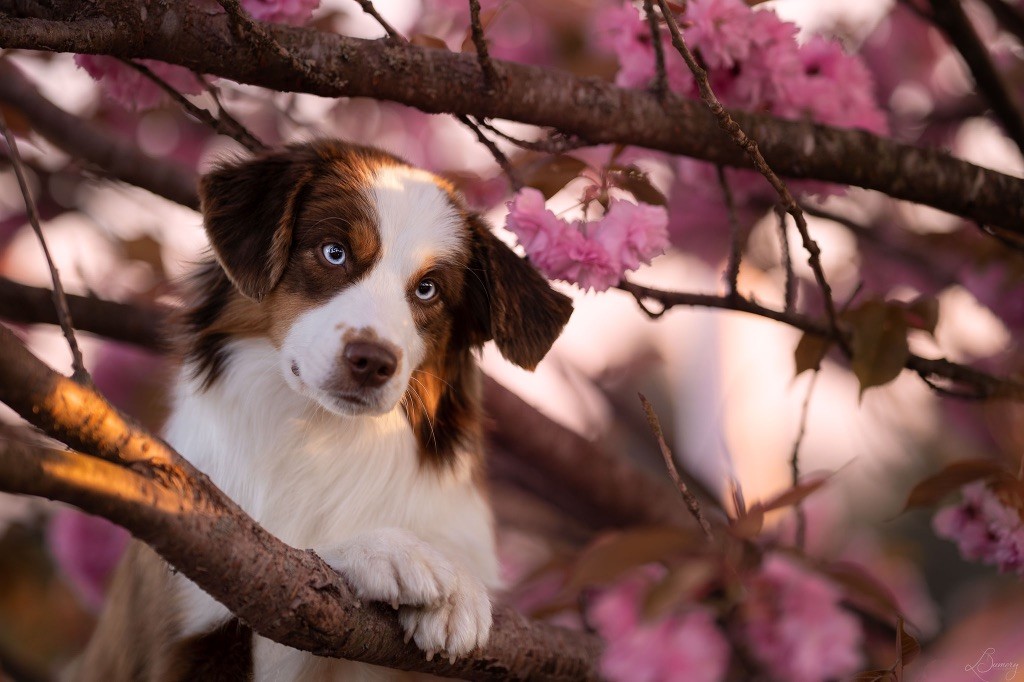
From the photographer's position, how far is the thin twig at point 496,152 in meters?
2.28

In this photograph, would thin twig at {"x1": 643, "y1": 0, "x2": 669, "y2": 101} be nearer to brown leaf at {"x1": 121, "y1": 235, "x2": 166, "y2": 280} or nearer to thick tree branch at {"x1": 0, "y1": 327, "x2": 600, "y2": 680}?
thick tree branch at {"x1": 0, "y1": 327, "x2": 600, "y2": 680}

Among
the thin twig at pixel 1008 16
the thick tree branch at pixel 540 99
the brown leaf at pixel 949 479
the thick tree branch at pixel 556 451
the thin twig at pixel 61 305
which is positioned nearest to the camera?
the thin twig at pixel 61 305

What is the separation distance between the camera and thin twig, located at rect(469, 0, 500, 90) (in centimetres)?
197

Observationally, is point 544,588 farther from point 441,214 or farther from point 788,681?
point 441,214

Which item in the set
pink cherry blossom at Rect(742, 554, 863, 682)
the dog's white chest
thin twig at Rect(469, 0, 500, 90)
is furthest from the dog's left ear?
pink cherry blossom at Rect(742, 554, 863, 682)

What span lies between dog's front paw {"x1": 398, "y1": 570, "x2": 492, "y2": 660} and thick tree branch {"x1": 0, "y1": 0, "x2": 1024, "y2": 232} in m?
1.09

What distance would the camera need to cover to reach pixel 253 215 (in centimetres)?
226

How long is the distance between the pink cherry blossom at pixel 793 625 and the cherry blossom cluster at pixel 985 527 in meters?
0.36

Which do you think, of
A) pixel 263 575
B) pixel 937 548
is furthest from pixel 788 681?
pixel 937 548

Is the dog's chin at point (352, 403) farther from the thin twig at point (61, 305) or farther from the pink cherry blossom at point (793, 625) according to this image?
the pink cherry blossom at point (793, 625)

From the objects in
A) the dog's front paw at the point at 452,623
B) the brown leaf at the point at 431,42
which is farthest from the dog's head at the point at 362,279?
the dog's front paw at the point at 452,623

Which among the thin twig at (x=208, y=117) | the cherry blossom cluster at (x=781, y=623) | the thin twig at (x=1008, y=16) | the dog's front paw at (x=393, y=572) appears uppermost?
the thin twig at (x=1008, y=16)

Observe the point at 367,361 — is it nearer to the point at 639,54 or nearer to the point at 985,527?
the point at 639,54

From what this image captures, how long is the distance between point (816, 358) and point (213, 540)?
5.27 feet
